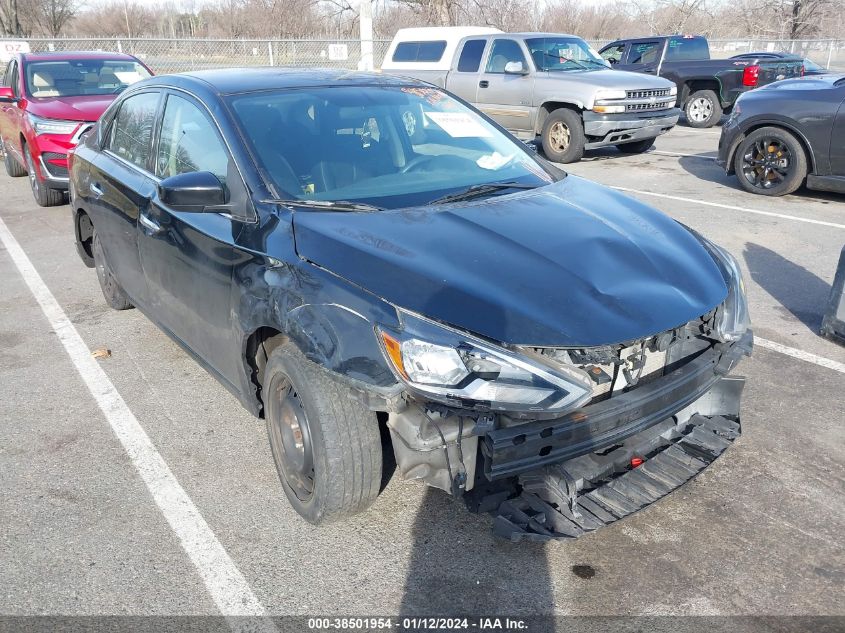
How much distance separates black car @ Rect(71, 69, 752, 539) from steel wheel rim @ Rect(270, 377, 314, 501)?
14mm

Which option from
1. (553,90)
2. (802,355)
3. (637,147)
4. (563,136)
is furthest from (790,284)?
(637,147)

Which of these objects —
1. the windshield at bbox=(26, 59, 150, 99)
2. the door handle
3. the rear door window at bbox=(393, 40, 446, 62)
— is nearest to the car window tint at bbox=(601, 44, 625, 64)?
the rear door window at bbox=(393, 40, 446, 62)

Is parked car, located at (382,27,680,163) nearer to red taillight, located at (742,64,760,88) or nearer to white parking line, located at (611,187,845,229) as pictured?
white parking line, located at (611,187,845,229)

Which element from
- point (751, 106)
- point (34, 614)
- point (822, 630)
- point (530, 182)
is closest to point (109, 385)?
point (34, 614)

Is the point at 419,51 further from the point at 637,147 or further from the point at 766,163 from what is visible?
the point at 766,163

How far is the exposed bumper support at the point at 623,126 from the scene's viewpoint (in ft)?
36.1

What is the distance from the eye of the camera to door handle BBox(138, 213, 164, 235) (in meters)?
3.80

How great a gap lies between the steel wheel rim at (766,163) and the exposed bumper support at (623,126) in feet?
8.42

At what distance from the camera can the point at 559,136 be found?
1160 cm

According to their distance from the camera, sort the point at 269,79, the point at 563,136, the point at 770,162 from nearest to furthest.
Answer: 1. the point at 269,79
2. the point at 770,162
3. the point at 563,136

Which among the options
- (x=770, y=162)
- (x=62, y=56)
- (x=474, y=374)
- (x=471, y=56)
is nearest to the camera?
(x=474, y=374)

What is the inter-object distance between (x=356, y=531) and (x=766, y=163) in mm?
7689

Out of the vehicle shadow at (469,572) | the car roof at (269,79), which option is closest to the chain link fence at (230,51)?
the car roof at (269,79)

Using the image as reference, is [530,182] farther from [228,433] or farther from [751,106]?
[751,106]
